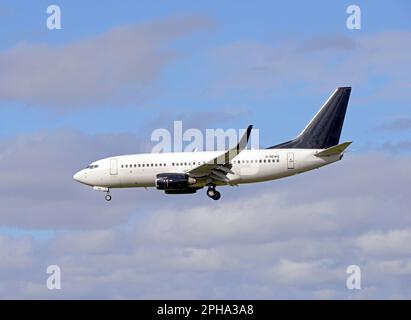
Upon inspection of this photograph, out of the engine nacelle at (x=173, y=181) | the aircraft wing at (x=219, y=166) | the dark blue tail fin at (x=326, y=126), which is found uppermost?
the dark blue tail fin at (x=326, y=126)

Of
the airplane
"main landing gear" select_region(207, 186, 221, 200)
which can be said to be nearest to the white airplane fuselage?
the airplane

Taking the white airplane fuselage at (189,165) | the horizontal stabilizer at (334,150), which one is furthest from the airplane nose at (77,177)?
the horizontal stabilizer at (334,150)

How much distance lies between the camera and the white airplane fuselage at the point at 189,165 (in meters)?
96.6

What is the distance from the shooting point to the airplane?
9650cm

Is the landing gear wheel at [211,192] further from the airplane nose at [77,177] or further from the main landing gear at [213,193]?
the airplane nose at [77,177]

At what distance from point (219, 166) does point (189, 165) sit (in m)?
3.67

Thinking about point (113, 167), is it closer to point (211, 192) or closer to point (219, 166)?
point (211, 192)

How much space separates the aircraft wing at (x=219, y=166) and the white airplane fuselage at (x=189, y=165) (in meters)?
0.90

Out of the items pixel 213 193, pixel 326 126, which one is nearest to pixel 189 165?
pixel 213 193

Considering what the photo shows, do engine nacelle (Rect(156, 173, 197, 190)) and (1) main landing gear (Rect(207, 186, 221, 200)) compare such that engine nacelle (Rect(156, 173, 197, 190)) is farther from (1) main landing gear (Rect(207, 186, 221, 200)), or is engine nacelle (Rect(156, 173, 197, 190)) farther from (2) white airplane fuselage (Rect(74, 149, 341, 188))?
(1) main landing gear (Rect(207, 186, 221, 200))

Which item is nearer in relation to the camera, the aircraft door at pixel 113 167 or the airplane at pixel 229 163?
the airplane at pixel 229 163
